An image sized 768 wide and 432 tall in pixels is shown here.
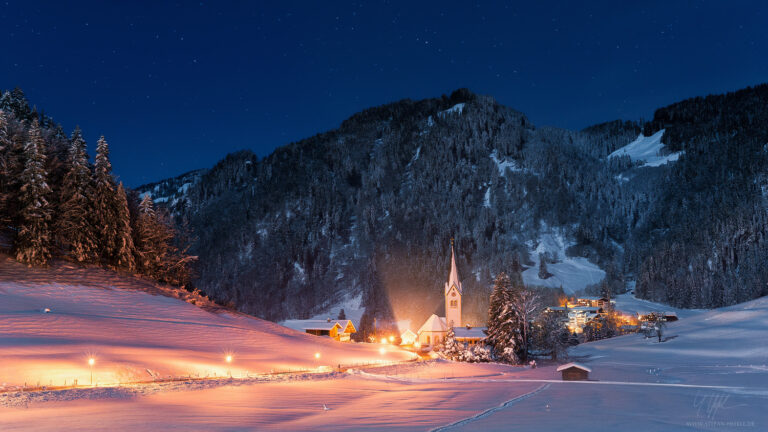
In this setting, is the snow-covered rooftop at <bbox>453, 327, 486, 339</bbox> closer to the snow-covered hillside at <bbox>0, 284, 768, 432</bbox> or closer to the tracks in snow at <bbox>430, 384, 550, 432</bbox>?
the snow-covered hillside at <bbox>0, 284, 768, 432</bbox>

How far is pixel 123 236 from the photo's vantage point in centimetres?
4881

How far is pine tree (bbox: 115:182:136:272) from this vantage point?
4875cm

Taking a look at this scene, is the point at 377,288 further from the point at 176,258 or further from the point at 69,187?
the point at 69,187

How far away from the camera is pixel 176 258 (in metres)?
56.4

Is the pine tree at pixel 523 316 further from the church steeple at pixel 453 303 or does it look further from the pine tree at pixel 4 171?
the pine tree at pixel 4 171

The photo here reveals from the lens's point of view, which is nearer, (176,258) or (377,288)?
(176,258)

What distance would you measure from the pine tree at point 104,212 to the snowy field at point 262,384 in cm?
278

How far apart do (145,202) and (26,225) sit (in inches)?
520

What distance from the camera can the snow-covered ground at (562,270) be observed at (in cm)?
17138

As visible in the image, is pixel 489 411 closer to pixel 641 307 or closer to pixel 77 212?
pixel 77 212

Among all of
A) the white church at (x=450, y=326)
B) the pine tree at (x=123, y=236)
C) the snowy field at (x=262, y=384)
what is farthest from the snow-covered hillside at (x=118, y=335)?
the white church at (x=450, y=326)

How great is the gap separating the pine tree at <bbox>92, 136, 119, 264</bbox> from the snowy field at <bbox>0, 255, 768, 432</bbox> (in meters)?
2.78

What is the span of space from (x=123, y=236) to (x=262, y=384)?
26419 millimetres

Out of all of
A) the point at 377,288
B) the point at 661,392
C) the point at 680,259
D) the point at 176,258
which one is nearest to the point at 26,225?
the point at 176,258
